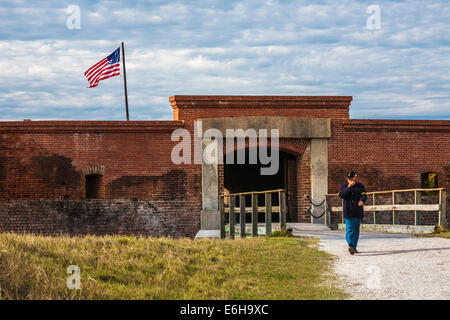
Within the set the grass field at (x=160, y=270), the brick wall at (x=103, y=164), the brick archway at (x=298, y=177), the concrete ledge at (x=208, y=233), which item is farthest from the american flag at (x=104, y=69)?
the grass field at (x=160, y=270)

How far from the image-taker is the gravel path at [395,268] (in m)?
7.74

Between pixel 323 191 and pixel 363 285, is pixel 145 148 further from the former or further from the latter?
pixel 363 285

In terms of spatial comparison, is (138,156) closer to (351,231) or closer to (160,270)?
(351,231)

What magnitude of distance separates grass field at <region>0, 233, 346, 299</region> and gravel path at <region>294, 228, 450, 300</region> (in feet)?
1.08

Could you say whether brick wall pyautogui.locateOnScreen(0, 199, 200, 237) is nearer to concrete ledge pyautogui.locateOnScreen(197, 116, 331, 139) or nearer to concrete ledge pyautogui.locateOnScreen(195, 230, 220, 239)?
concrete ledge pyautogui.locateOnScreen(195, 230, 220, 239)

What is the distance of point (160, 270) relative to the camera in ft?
30.9

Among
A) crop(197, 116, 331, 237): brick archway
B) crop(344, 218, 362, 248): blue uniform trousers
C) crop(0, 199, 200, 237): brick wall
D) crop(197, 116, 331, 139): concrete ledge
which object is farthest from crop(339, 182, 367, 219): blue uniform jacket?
crop(0, 199, 200, 237): brick wall

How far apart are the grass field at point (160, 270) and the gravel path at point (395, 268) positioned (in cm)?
33

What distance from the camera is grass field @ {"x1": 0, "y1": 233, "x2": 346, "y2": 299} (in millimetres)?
7930

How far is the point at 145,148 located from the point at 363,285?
581 inches

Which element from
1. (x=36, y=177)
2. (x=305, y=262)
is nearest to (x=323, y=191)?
(x=36, y=177)

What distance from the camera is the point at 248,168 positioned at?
90.8 ft

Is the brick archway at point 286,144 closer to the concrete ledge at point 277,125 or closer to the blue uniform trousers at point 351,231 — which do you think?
the concrete ledge at point 277,125

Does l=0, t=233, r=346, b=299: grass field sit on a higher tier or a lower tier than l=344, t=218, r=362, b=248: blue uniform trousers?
lower
